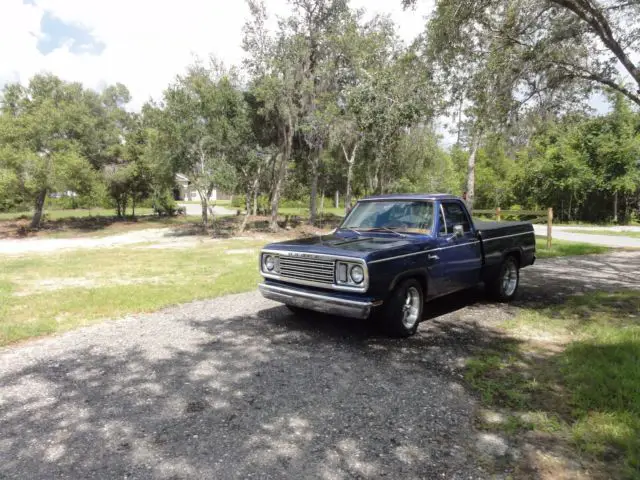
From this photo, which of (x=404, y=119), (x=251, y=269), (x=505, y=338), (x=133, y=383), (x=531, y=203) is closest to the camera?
(x=133, y=383)

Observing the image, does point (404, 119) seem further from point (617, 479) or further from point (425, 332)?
point (617, 479)

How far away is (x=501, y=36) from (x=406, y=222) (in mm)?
6629

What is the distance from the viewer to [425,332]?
5.77 meters

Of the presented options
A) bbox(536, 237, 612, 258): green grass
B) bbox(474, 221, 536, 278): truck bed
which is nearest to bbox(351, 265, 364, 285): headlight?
bbox(474, 221, 536, 278): truck bed

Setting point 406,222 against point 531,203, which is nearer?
point 406,222

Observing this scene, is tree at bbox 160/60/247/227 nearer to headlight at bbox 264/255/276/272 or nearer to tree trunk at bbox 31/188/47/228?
tree trunk at bbox 31/188/47/228

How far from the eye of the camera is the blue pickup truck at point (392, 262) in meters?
4.97

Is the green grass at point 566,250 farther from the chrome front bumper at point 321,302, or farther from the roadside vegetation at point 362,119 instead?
the chrome front bumper at point 321,302

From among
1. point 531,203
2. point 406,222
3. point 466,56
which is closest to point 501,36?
point 466,56

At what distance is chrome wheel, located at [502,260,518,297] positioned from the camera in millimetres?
7405

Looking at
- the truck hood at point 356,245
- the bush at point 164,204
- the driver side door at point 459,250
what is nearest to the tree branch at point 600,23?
the driver side door at point 459,250

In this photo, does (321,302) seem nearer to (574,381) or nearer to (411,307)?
(411,307)

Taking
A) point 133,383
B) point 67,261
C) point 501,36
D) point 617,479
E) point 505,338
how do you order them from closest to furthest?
point 617,479 → point 133,383 → point 505,338 → point 501,36 → point 67,261

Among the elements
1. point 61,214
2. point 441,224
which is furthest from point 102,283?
point 61,214
